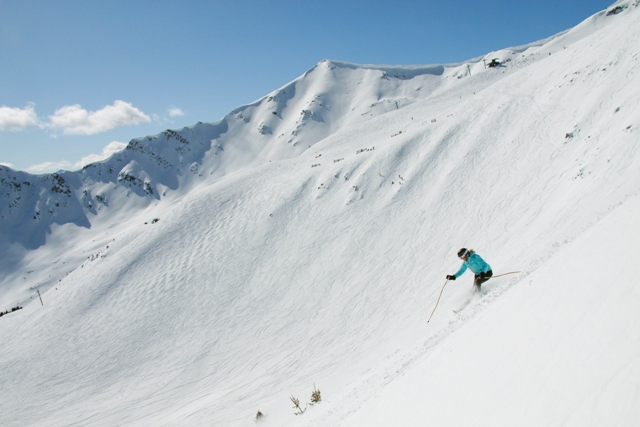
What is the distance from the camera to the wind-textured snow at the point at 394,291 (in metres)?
4.05

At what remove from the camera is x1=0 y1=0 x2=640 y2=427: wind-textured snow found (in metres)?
4.05

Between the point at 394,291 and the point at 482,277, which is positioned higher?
the point at 394,291

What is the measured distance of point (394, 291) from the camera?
53.6 ft

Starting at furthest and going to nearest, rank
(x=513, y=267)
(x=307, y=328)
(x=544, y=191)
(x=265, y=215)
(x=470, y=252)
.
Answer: (x=265, y=215), (x=307, y=328), (x=544, y=191), (x=513, y=267), (x=470, y=252)

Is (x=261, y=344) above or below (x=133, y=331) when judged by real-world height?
below

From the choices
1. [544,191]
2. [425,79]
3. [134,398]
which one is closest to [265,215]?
[134,398]

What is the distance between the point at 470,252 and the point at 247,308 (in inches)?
575

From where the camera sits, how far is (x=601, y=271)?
15.2 feet

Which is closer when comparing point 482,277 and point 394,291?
point 482,277

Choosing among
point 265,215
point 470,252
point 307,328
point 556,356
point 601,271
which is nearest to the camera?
point 556,356

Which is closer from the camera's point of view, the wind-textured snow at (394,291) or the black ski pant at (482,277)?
the wind-textured snow at (394,291)

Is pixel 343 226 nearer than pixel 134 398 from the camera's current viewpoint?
No

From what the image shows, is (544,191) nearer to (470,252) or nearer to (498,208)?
(498,208)

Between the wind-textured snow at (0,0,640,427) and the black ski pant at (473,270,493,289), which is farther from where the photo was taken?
the black ski pant at (473,270,493,289)
